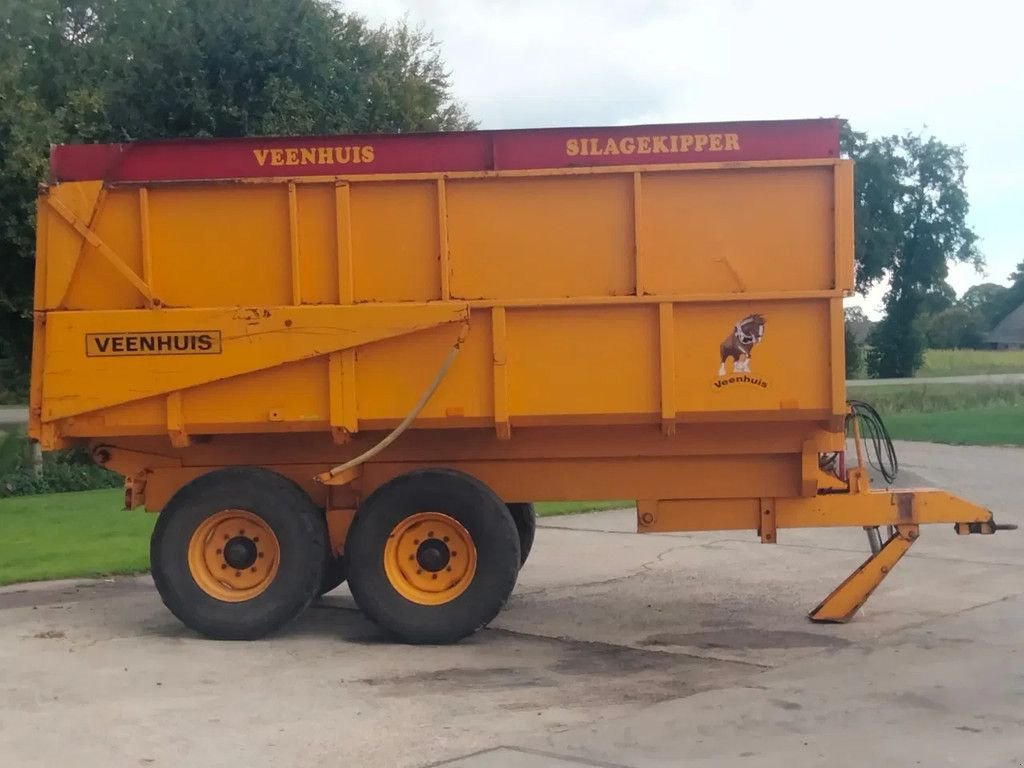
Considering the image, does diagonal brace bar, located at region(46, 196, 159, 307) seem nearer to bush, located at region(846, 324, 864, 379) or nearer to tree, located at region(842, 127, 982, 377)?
bush, located at region(846, 324, 864, 379)

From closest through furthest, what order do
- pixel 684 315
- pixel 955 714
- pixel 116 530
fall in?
pixel 955 714 → pixel 684 315 → pixel 116 530

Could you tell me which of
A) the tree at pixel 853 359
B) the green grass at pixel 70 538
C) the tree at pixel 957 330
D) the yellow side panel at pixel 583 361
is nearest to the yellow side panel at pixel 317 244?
the yellow side panel at pixel 583 361

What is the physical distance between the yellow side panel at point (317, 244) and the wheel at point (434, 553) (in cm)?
136

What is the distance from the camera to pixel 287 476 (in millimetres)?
9516

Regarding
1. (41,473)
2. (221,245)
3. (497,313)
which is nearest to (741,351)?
(497,313)

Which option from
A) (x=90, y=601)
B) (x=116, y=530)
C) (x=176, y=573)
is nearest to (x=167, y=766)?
(x=176, y=573)

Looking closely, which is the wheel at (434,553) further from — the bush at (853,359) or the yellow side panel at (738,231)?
the bush at (853,359)

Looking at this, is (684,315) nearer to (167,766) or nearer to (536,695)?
(536,695)

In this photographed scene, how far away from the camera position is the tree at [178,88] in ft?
60.4

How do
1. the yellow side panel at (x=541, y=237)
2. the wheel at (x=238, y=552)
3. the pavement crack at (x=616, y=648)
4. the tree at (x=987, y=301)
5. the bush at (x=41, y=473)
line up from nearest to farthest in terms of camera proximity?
1. the pavement crack at (x=616, y=648)
2. the yellow side panel at (x=541, y=237)
3. the wheel at (x=238, y=552)
4. the bush at (x=41, y=473)
5. the tree at (x=987, y=301)

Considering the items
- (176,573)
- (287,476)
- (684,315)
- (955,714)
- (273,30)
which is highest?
(273,30)

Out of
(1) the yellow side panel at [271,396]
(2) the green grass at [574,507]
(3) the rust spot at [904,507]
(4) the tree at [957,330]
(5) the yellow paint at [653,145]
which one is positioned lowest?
(2) the green grass at [574,507]

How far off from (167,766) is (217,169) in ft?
14.1

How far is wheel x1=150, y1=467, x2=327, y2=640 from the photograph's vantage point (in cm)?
910
